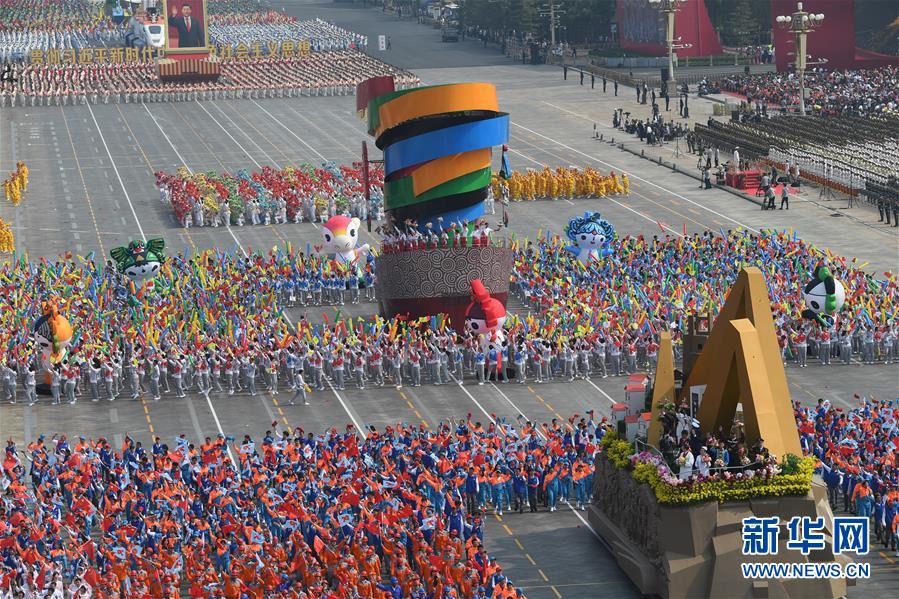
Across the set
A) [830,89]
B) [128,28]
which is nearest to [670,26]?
[830,89]

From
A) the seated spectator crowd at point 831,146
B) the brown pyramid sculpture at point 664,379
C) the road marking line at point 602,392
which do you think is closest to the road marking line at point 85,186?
the road marking line at point 602,392

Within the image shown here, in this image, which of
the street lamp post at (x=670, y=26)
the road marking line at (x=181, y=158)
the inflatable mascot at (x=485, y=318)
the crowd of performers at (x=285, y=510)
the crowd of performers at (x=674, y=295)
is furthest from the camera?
the street lamp post at (x=670, y=26)

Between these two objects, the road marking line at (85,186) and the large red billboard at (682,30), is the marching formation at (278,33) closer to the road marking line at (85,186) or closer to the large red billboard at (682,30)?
the large red billboard at (682,30)

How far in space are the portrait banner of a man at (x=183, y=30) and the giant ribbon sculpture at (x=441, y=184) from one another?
267 feet

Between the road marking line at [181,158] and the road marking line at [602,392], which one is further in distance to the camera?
the road marking line at [181,158]

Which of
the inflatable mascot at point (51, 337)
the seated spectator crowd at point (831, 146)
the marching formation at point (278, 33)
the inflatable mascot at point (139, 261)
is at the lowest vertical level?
the inflatable mascot at point (51, 337)

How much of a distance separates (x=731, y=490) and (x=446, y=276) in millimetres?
23459

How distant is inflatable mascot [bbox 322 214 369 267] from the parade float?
3103 centimetres

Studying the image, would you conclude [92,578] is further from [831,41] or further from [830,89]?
[831,41]

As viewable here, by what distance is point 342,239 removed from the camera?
70.9 m

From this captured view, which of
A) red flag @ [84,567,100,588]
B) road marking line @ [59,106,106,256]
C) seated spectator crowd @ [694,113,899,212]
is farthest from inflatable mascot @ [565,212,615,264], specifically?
red flag @ [84,567,100,588]

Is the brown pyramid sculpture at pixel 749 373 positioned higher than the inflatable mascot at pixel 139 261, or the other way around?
the brown pyramid sculpture at pixel 749 373

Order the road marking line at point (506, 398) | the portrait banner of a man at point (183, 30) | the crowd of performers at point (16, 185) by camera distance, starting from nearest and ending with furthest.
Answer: the road marking line at point (506, 398) < the crowd of performers at point (16, 185) < the portrait banner of a man at point (183, 30)

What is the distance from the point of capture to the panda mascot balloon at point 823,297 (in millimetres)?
59938
